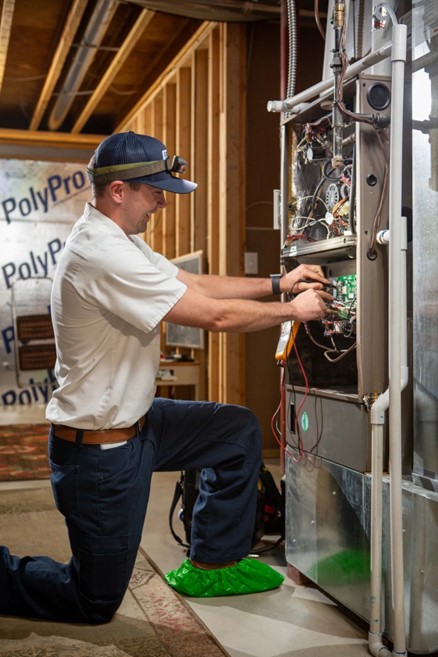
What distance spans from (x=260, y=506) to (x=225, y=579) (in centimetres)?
56

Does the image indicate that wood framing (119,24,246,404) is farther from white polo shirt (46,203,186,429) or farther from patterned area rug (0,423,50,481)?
white polo shirt (46,203,186,429)

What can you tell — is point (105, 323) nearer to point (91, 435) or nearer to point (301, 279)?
point (91, 435)

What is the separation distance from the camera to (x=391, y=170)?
2.12 metres

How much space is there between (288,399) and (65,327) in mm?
904

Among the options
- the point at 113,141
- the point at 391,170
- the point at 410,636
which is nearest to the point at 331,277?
the point at 391,170

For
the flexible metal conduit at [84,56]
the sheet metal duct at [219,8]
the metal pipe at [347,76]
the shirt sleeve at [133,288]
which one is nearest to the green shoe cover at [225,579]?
the shirt sleeve at [133,288]

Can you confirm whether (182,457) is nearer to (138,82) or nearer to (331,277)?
(331,277)

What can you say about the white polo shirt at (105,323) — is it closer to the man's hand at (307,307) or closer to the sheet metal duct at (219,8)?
the man's hand at (307,307)

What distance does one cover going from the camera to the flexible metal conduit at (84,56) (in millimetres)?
5555

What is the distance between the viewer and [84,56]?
652 centimetres

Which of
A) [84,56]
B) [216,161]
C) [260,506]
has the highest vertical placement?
[84,56]

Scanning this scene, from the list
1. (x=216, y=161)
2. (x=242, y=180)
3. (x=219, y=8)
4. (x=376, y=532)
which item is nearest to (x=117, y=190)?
(x=376, y=532)

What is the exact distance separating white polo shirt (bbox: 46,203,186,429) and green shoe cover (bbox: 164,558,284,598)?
0.68m

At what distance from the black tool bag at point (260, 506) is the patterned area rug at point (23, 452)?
1697 millimetres
